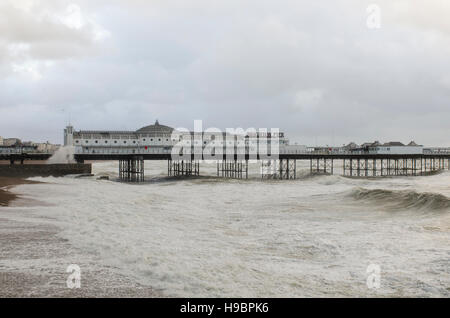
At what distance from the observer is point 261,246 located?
48.6 feet

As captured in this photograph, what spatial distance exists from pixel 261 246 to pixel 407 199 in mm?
20082

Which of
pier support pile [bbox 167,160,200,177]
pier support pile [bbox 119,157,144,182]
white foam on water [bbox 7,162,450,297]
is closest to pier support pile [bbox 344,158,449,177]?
pier support pile [bbox 167,160,200,177]

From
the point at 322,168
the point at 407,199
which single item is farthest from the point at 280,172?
the point at 322,168

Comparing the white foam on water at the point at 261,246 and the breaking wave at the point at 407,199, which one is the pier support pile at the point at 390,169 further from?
the white foam on water at the point at 261,246

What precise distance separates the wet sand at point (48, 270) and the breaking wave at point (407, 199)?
22413mm

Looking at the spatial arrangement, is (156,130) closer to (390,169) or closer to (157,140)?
(157,140)

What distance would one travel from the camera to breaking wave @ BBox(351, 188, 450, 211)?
27062 millimetres

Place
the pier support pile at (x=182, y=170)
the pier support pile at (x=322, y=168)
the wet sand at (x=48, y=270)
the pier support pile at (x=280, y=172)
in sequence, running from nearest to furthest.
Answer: the wet sand at (x=48, y=270) < the pier support pile at (x=182, y=170) < the pier support pile at (x=280, y=172) < the pier support pile at (x=322, y=168)

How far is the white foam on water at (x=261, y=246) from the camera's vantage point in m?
10.2

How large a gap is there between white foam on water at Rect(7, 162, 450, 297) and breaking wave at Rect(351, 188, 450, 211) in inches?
70.4

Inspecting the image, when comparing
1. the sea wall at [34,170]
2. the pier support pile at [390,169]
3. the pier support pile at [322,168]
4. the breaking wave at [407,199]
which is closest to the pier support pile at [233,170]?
the pier support pile at [322,168]

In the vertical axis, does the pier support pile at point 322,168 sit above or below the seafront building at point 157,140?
below
